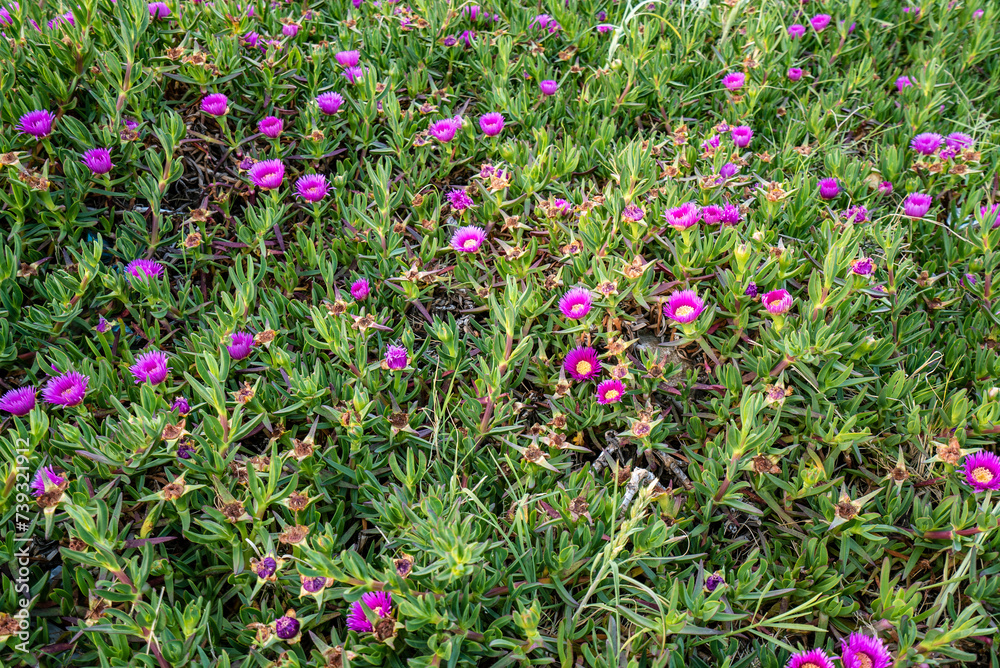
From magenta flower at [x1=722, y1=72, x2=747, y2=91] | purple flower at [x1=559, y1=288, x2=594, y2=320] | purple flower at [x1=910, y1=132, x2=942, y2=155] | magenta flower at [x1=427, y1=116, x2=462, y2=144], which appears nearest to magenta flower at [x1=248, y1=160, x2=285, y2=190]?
magenta flower at [x1=427, y1=116, x2=462, y2=144]

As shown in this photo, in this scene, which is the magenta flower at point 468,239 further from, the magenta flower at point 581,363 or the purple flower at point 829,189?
the purple flower at point 829,189

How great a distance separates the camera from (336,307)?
1.81 m

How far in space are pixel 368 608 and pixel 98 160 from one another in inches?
61.9

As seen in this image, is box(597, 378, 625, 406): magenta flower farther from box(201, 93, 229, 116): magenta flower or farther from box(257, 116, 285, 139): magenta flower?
box(201, 93, 229, 116): magenta flower

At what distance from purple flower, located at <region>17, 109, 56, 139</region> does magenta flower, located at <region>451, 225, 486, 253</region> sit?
4.08ft

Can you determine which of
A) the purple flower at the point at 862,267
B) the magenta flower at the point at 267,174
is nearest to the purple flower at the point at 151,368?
the magenta flower at the point at 267,174

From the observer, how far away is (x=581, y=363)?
5.90 ft

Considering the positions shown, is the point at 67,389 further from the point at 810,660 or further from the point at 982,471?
the point at 982,471

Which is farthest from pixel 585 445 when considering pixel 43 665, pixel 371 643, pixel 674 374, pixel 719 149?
pixel 43 665

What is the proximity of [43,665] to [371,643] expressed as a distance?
674 millimetres

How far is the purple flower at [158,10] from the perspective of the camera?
2.41m

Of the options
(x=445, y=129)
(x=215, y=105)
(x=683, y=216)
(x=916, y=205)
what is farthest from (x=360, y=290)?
(x=916, y=205)

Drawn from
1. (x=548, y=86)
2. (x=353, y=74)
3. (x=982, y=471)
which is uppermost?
(x=353, y=74)

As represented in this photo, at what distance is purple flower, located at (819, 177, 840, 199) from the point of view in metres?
2.20
